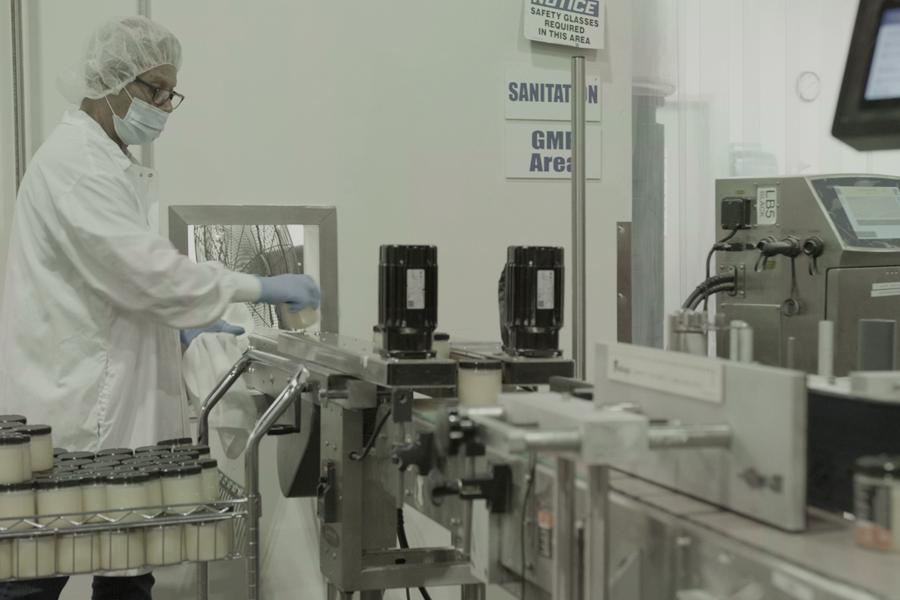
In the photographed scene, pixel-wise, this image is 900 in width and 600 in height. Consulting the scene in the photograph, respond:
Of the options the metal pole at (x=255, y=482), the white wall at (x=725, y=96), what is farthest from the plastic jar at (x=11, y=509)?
the white wall at (x=725, y=96)

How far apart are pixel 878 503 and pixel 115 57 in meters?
1.80

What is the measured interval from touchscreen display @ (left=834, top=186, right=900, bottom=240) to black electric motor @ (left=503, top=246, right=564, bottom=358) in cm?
142

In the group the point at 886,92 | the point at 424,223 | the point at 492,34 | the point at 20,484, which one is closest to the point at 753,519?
the point at 886,92

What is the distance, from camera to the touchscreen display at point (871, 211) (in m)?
2.38

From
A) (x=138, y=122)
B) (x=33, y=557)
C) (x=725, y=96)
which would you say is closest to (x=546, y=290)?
(x=33, y=557)

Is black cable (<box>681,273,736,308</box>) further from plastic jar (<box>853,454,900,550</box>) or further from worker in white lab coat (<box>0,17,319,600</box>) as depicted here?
plastic jar (<box>853,454,900,550</box>)

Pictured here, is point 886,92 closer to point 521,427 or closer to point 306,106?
point 521,427

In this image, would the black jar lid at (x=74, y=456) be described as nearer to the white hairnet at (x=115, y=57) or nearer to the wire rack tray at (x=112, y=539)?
the wire rack tray at (x=112, y=539)

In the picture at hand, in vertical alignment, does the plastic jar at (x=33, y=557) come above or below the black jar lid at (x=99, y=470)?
below

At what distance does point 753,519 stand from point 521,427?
8.2 inches

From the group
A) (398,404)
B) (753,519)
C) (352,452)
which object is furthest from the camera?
(352,452)

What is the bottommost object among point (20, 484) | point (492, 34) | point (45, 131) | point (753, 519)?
point (20, 484)

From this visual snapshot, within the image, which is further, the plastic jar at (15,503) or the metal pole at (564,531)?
the plastic jar at (15,503)

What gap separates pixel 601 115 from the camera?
8.79 ft
